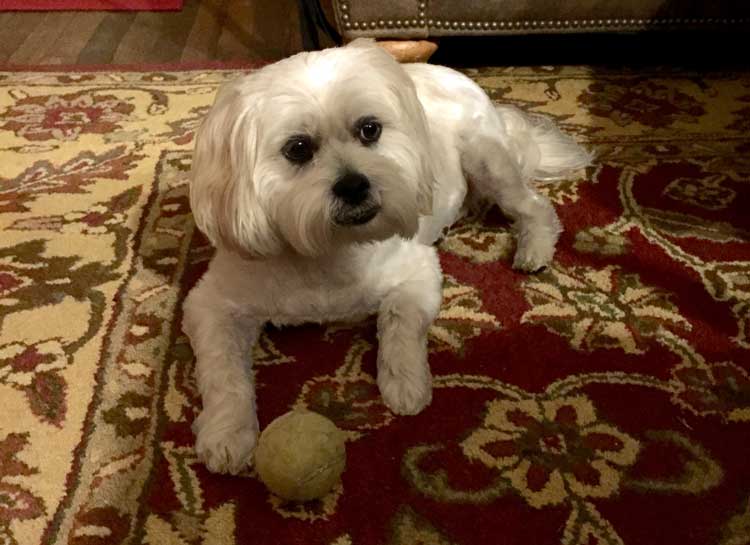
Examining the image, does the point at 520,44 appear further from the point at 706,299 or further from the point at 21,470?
the point at 21,470

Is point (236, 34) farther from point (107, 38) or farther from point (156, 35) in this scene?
point (107, 38)

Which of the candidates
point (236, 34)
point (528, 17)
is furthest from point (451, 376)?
point (236, 34)

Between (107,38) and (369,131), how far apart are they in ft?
6.34

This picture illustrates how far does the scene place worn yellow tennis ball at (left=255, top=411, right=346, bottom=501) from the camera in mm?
881

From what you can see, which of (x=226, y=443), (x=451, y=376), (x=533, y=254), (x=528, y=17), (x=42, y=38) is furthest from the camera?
(x=42, y=38)

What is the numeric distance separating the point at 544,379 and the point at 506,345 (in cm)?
9

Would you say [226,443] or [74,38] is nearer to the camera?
[226,443]

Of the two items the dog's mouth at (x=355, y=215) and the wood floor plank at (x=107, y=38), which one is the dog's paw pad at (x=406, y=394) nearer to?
the dog's mouth at (x=355, y=215)

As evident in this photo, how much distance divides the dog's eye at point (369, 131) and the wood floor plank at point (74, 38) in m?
1.74

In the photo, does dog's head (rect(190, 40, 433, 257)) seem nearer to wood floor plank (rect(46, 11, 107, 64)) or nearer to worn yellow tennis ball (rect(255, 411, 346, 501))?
worn yellow tennis ball (rect(255, 411, 346, 501))

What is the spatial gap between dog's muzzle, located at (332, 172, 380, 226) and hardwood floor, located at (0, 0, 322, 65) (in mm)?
1609

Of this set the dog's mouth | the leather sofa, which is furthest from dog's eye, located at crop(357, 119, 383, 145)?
the leather sofa

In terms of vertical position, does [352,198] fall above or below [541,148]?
above

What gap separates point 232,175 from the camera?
1008 millimetres
